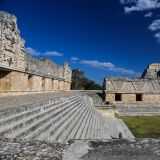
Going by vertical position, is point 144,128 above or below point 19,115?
below

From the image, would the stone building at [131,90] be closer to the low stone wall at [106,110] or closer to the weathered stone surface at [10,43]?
the low stone wall at [106,110]

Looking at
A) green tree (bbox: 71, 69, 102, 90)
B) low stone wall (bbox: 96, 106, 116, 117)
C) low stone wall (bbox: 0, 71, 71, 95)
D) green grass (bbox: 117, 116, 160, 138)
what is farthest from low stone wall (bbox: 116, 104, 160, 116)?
green tree (bbox: 71, 69, 102, 90)

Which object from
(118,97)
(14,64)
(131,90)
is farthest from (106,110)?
(14,64)

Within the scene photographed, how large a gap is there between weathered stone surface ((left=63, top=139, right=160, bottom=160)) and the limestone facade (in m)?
28.8

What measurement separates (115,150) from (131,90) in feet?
99.4

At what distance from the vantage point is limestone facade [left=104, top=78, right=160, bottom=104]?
32.0 metres

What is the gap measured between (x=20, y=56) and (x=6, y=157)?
1218 centimetres

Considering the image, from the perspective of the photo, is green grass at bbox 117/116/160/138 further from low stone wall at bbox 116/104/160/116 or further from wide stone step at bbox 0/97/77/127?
wide stone step at bbox 0/97/77/127

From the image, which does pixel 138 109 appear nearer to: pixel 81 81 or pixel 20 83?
pixel 20 83

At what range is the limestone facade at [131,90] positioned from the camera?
3203 cm

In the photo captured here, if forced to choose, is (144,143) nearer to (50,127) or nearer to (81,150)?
(81,150)

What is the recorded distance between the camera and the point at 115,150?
2.66m

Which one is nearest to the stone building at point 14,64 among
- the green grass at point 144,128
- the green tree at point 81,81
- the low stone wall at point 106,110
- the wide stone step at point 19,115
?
the wide stone step at point 19,115

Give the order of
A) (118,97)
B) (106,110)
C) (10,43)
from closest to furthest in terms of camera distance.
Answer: (10,43)
(106,110)
(118,97)
